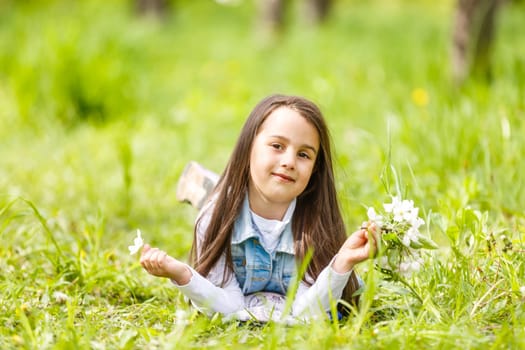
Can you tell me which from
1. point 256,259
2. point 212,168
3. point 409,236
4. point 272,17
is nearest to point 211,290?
point 256,259

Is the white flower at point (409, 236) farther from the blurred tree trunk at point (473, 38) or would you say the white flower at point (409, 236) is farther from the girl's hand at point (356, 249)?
the blurred tree trunk at point (473, 38)

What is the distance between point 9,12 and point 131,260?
9286 mm

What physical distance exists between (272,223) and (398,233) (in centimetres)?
47

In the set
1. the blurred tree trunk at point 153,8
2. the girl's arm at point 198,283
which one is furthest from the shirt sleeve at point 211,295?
the blurred tree trunk at point 153,8

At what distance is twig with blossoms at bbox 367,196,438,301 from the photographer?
201cm

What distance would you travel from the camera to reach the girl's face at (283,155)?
2.22m

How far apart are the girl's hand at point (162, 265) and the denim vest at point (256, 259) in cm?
27

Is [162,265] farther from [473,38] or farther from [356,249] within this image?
[473,38]

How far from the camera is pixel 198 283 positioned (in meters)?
2.15

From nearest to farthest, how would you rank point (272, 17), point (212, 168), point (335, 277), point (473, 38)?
point (335, 277), point (212, 168), point (473, 38), point (272, 17)

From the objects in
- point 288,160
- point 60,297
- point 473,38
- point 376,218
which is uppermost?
point 473,38

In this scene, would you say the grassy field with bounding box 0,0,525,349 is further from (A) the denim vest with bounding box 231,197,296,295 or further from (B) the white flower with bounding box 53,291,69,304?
(A) the denim vest with bounding box 231,197,296,295

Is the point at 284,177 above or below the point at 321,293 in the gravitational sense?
above

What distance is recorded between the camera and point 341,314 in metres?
2.27
